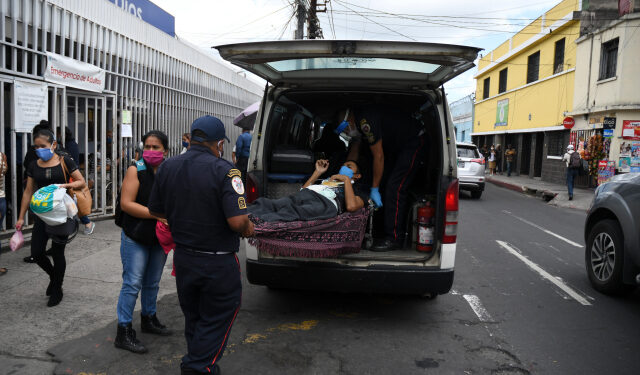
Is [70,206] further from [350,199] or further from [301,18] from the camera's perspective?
[301,18]

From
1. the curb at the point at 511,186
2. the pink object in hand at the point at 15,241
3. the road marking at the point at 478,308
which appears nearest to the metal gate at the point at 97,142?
the pink object in hand at the point at 15,241

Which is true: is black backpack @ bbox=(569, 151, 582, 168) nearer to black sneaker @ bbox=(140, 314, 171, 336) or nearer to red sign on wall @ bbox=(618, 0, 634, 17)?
red sign on wall @ bbox=(618, 0, 634, 17)

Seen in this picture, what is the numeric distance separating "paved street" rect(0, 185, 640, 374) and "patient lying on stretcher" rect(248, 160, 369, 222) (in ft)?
3.33

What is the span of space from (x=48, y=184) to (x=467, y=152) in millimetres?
12211

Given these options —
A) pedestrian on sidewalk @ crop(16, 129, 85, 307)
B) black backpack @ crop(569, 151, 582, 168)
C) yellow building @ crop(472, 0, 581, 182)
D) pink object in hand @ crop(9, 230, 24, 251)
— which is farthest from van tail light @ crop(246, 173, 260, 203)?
yellow building @ crop(472, 0, 581, 182)

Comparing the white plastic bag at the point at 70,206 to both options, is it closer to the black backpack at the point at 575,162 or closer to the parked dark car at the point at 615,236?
the parked dark car at the point at 615,236

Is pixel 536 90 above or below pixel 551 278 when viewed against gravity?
above

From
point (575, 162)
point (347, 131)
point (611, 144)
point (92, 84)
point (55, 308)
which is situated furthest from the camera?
point (611, 144)

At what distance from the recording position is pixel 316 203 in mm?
4027

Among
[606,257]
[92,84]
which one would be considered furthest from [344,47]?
[92,84]

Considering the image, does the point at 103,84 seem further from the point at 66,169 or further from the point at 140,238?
the point at 140,238

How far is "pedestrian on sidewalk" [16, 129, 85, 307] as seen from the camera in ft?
15.0

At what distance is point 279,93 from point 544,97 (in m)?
22.2

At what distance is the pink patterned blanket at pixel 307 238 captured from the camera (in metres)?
3.74
